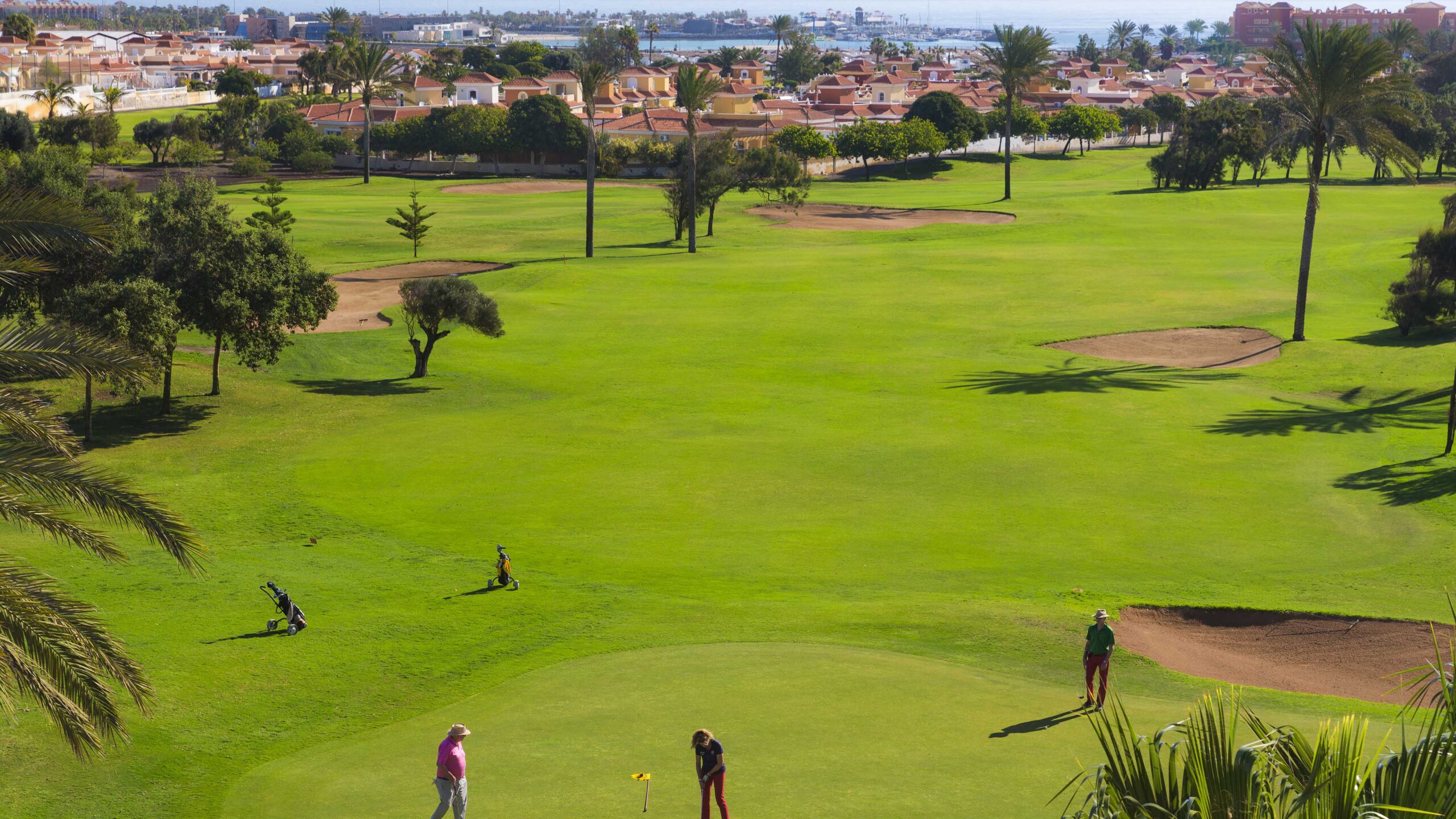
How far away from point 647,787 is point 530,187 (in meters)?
117

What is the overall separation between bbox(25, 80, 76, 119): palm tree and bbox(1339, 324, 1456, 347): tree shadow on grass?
134868mm

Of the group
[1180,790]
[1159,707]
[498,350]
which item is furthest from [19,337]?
[498,350]

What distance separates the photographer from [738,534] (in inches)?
1315

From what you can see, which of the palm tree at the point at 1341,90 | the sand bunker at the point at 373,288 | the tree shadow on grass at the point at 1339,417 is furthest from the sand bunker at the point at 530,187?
the tree shadow on grass at the point at 1339,417

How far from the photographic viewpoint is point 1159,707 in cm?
2078

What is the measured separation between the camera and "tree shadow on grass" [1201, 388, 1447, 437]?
1746 inches

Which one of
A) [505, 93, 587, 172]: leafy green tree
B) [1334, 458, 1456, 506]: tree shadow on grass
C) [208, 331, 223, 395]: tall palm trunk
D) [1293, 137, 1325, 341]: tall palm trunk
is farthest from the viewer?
[505, 93, 587, 172]: leafy green tree

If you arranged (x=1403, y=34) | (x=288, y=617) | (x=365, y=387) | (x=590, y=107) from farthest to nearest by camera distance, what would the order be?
(x=1403, y=34), (x=590, y=107), (x=365, y=387), (x=288, y=617)


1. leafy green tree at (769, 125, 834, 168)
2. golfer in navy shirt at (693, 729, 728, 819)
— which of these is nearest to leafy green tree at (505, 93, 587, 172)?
leafy green tree at (769, 125, 834, 168)

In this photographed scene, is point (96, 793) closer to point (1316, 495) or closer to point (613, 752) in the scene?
point (613, 752)

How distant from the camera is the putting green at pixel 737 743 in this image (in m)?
17.1

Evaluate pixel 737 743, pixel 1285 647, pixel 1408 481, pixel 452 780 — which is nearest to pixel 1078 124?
pixel 1408 481

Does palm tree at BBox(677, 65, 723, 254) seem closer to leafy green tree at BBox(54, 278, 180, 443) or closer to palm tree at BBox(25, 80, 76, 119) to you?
leafy green tree at BBox(54, 278, 180, 443)

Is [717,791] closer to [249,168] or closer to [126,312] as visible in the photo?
[126,312]
